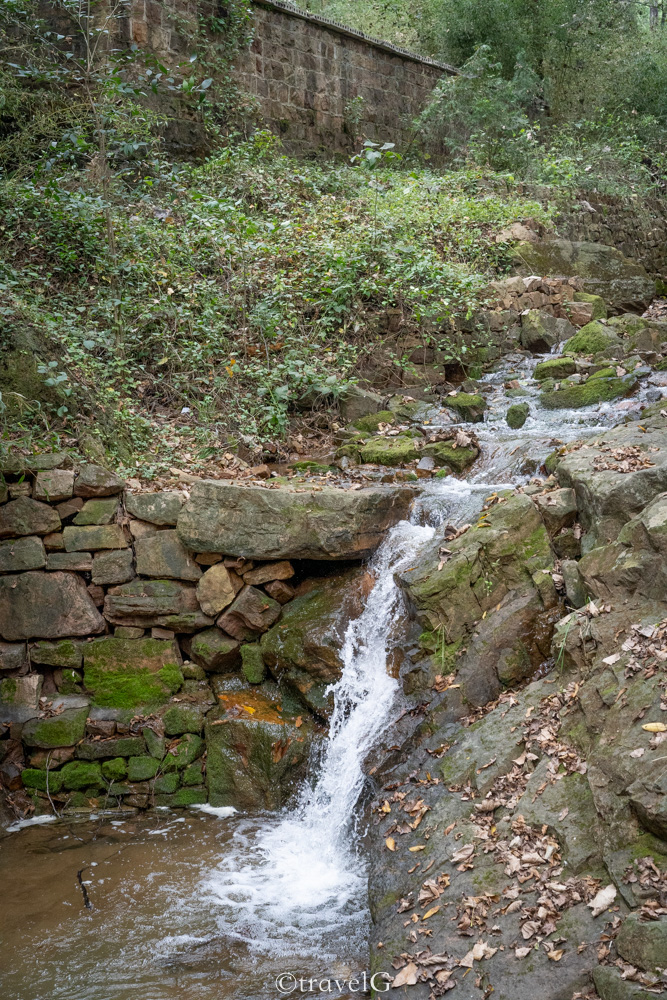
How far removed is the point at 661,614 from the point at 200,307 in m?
6.15

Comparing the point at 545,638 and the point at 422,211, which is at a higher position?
the point at 422,211

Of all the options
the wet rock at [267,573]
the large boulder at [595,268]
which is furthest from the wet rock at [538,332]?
the wet rock at [267,573]

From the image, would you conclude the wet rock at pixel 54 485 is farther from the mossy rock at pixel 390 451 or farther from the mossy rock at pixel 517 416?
the mossy rock at pixel 517 416

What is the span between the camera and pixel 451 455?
7402mm

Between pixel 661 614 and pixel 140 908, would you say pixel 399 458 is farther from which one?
pixel 140 908

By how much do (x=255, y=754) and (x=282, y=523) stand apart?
1.80 metres

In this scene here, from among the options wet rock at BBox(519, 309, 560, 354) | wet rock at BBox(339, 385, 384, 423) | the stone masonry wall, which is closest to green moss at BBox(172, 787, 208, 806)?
A: wet rock at BBox(339, 385, 384, 423)

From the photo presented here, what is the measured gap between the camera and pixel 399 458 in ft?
25.0

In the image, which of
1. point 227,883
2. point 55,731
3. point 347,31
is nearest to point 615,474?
point 227,883

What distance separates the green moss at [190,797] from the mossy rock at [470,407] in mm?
4621

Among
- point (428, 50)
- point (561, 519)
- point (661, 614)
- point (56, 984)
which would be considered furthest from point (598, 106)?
point (56, 984)

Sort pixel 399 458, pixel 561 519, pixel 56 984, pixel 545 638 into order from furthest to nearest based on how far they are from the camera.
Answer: pixel 399 458 → pixel 561 519 → pixel 545 638 → pixel 56 984

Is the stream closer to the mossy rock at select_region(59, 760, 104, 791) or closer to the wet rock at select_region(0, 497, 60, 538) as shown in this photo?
the mossy rock at select_region(59, 760, 104, 791)

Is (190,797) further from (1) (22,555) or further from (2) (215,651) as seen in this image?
(1) (22,555)
